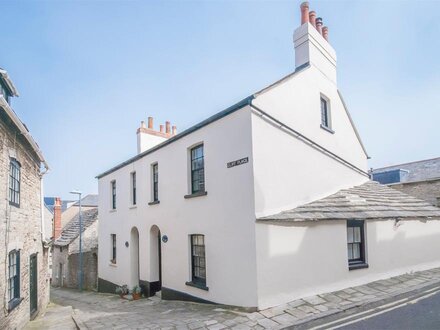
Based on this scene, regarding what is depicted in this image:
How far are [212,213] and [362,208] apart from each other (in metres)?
5.35

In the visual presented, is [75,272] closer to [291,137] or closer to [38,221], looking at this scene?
[38,221]

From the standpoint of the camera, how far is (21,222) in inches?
405

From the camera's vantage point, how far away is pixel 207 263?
10.4m

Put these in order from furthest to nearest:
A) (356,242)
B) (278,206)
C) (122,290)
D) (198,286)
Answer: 1. (122,290)
2. (356,242)
3. (198,286)
4. (278,206)

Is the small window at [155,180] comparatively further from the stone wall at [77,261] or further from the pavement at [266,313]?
the stone wall at [77,261]

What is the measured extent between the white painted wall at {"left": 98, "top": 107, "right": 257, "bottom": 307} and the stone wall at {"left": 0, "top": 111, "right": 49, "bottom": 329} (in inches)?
175

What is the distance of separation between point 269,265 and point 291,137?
4.12m

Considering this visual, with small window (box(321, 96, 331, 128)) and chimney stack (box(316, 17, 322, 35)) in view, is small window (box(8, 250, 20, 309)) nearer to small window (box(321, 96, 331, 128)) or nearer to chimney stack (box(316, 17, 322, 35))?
small window (box(321, 96, 331, 128))

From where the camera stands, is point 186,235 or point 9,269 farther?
point 186,235

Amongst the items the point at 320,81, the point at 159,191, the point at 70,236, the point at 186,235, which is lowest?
the point at 70,236

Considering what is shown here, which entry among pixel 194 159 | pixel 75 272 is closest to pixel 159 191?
pixel 194 159

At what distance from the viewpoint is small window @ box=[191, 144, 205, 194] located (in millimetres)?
11406

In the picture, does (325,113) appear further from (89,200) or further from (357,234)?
(89,200)

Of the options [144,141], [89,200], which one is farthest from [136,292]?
[89,200]
